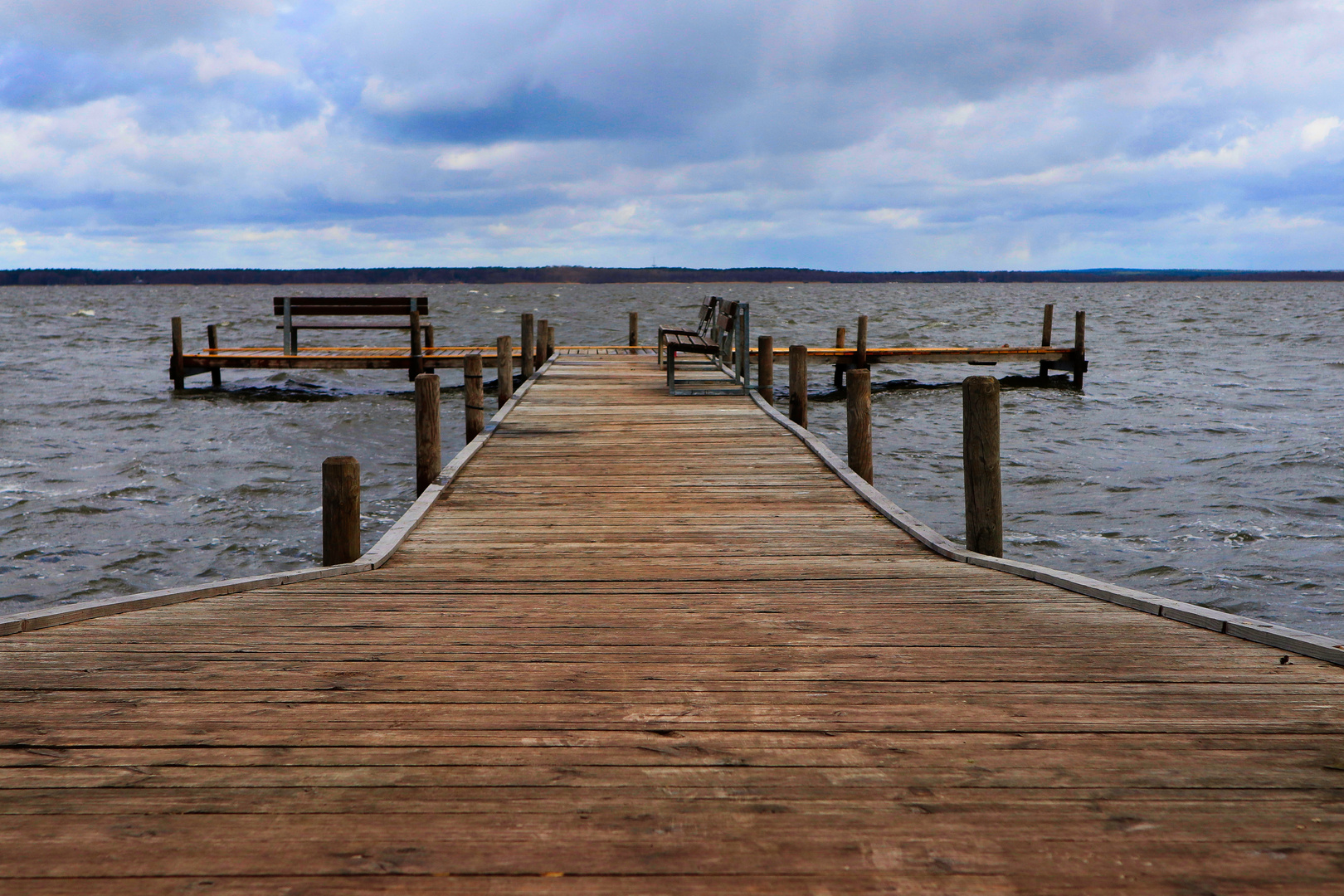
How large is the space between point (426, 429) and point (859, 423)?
349 centimetres

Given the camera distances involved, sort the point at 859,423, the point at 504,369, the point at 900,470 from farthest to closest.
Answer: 1. the point at 900,470
2. the point at 504,369
3. the point at 859,423

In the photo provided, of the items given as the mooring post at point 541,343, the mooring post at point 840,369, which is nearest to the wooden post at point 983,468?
the mooring post at point 541,343

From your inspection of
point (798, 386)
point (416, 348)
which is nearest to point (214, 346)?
point (416, 348)

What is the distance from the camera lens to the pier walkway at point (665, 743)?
210 centimetres

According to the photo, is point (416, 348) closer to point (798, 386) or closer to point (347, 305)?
point (347, 305)

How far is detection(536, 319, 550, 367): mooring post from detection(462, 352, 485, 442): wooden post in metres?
8.82

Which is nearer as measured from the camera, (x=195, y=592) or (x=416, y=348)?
(x=195, y=592)

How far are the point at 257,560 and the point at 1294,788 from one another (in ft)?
28.4

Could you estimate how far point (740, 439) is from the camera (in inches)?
340

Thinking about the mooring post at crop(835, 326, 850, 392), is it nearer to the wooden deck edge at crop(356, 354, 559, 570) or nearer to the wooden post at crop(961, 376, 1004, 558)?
the wooden deck edge at crop(356, 354, 559, 570)

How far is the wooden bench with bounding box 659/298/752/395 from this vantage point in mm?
11637

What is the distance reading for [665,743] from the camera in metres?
2.68

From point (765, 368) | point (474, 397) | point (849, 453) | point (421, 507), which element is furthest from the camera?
point (765, 368)

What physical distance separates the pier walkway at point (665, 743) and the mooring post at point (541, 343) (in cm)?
1313
